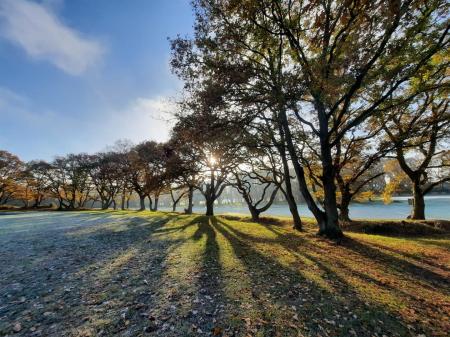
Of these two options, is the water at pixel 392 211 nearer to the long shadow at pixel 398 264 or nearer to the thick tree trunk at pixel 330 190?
the thick tree trunk at pixel 330 190

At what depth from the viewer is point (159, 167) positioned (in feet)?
94.0

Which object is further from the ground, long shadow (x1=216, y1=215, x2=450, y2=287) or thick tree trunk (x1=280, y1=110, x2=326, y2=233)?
thick tree trunk (x1=280, y1=110, x2=326, y2=233)

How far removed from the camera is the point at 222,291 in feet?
17.4

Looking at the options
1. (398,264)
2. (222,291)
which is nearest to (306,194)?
(398,264)

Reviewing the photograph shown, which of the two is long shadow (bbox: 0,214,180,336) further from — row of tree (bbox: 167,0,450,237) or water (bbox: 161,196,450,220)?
water (bbox: 161,196,450,220)

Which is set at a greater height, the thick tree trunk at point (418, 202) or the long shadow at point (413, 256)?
the thick tree trunk at point (418, 202)

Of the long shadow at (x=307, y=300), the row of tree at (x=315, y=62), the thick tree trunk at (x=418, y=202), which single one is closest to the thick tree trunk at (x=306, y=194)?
the row of tree at (x=315, y=62)

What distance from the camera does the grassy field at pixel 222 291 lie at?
4016 mm

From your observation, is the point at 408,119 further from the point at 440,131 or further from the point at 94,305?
the point at 94,305

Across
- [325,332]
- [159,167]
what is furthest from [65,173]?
[325,332]

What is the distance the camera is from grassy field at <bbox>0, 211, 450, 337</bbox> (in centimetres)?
402

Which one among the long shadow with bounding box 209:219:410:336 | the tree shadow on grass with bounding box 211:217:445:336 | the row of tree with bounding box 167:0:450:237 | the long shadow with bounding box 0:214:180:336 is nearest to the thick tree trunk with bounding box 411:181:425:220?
the row of tree with bounding box 167:0:450:237

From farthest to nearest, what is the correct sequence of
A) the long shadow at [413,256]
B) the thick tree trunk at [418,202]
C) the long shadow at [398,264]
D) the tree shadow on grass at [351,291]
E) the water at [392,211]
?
the water at [392,211] → the thick tree trunk at [418,202] → the long shadow at [413,256] → the long shadow at [398,264] → the tree shadow on grass at [351,291]

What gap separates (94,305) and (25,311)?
119cm
